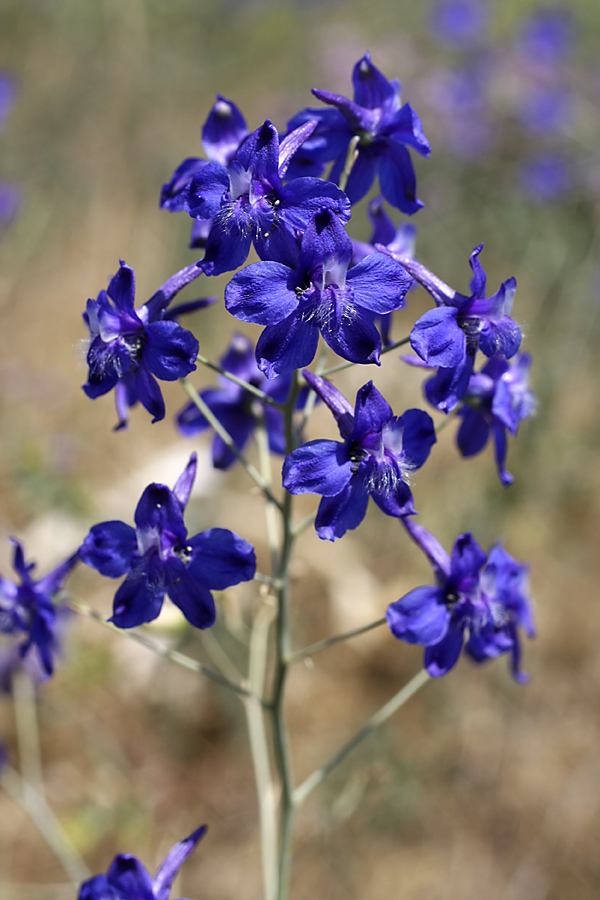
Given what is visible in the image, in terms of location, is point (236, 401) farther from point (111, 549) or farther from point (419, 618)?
point (419, 618)

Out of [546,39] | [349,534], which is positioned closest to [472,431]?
[349,534]

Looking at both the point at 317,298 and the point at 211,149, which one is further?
the point at 211,149

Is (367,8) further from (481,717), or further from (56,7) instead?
(481,717)

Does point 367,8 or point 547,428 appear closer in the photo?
point 547,428

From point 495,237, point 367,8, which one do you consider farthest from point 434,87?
point 367,8

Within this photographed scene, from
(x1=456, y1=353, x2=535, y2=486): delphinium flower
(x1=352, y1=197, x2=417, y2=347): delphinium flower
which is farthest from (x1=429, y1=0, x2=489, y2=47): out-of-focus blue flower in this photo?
(x1=456, y1=353, x2=535, y2=486): delphinium flower

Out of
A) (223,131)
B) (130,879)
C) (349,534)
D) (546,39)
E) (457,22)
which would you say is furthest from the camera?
(457,22)
